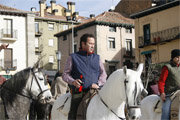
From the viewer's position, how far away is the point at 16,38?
1528 inches

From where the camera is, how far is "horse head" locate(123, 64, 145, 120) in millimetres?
4754

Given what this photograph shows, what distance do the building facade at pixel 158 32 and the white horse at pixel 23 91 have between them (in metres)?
25.6

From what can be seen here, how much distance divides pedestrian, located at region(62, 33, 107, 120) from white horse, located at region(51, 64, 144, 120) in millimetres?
366

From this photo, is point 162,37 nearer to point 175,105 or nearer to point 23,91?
point 175,105

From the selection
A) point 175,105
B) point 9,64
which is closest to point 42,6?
point 9,64

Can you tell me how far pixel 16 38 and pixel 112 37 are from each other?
12.1 m

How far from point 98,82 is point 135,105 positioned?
1381mm

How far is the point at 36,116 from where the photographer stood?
9.52 metres

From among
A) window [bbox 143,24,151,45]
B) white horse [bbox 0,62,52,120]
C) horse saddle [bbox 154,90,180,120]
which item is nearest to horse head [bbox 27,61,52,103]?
white horse [bbox 0,62,52,120]

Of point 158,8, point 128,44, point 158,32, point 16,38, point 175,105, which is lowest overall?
point 175,105

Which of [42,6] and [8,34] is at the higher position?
[42,6]

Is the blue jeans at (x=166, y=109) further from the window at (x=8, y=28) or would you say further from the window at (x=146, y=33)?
the window at (x=8, y=28)

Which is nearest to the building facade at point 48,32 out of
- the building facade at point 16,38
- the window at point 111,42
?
the window at point 111,42

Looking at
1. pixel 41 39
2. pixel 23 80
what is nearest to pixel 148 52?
pixel 41 39
